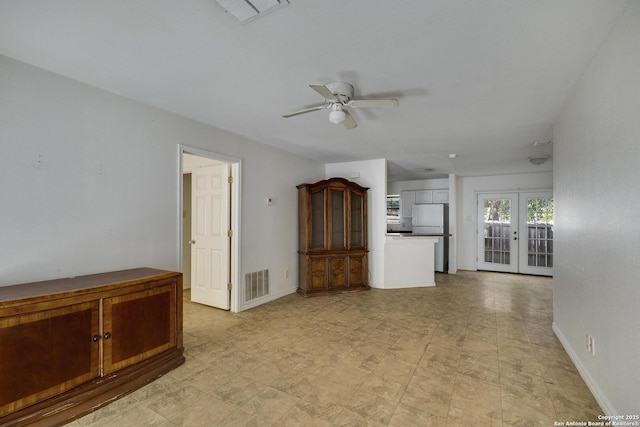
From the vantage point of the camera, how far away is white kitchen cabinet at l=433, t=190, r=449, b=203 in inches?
284

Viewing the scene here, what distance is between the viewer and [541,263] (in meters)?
6.37

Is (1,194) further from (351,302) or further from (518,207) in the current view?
(518,207)

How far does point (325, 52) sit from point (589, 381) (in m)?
3.03

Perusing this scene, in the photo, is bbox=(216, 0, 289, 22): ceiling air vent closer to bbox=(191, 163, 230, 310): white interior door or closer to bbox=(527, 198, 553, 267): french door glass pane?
bbox=(191, 163, 230, 310): white interior door

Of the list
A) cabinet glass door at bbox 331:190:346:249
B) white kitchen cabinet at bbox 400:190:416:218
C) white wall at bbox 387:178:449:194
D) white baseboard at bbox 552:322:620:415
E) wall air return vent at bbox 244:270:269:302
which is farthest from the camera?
white kitchen cabinet at bbox 400:190:416:218

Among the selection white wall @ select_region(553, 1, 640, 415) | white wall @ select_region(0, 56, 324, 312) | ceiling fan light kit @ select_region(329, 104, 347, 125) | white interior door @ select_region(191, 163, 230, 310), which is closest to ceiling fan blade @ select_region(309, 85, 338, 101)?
ceiling fan light kit @ select_region(329, 104, 347, 125)

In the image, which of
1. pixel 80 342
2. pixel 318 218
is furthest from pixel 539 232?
pixel 80 342

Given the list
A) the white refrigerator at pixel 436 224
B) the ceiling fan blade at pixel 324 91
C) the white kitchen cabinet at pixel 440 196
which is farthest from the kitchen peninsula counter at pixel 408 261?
the ceiling fan blade at pixel 324 91

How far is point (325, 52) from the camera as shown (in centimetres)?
188

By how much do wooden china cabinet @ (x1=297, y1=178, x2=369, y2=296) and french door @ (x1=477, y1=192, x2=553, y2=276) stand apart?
12.1ft

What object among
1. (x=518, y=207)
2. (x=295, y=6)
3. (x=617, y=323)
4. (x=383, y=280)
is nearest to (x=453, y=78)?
(x=295, y=6)

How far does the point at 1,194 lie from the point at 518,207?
26.9 feet

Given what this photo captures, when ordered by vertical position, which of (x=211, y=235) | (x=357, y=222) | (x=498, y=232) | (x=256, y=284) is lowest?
(x=256, y=284)

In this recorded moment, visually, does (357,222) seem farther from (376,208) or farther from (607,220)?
(607,220)
